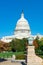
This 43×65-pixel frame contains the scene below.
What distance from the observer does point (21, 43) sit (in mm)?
91375

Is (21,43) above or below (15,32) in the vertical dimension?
below

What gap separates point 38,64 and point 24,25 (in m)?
120

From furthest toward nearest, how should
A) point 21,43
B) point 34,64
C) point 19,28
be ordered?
point 19,28
point 21,43
point 34,64

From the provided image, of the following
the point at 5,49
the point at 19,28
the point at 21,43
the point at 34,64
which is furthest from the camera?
the point at 19,28

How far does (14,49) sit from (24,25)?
162 ft

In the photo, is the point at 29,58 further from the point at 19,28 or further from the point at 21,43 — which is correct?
the point at 19,28

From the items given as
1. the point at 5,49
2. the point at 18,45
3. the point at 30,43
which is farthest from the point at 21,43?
the point at 30,43

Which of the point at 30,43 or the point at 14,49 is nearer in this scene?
the point at 30,43

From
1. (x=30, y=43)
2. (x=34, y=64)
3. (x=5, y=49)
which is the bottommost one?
(x=34, y=64)

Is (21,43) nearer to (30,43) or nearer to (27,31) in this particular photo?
(27,31)

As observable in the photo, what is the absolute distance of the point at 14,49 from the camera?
3420 inches

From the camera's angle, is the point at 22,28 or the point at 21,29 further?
the point at 21,29

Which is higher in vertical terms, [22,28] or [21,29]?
[22,28]

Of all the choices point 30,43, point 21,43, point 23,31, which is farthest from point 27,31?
point 30,43
